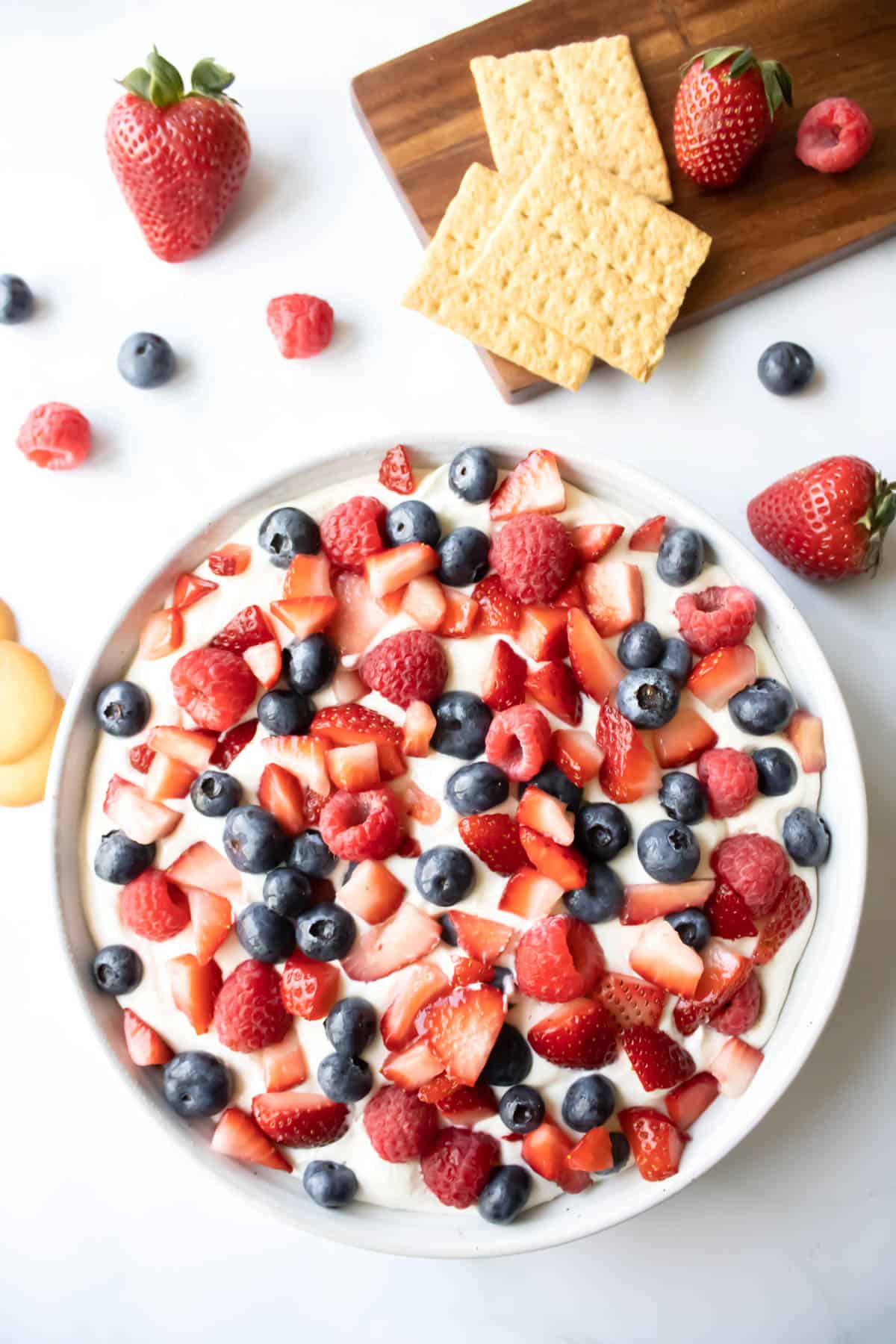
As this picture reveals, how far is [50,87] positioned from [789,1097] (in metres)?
2.62

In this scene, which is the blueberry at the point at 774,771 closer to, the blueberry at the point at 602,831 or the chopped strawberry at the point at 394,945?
the blueberry at the point at 602,831

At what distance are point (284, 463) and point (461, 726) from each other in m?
0.66

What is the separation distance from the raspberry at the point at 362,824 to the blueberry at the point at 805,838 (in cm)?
66

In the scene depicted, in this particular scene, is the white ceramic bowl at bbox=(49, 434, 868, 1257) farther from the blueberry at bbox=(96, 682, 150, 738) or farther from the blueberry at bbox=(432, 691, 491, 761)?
the blueberry at bbox=(432, 691, 491, 761)

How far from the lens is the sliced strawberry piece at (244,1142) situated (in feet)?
6.39

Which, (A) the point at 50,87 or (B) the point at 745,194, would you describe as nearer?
(B) the point at 745,194

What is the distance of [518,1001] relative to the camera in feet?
6.36

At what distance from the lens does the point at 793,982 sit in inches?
79.5

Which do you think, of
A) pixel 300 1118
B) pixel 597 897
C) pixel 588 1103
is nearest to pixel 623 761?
pixel 597 897

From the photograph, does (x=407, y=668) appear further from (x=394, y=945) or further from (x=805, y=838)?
(x=805, y=838)

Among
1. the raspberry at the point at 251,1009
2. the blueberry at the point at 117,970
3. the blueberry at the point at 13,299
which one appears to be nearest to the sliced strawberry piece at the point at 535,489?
the raspberry at the point at 251,1009

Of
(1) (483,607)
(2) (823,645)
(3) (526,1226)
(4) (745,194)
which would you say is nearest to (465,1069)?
(3) (526,1226)

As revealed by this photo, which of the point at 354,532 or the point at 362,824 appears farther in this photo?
the point at 354,532

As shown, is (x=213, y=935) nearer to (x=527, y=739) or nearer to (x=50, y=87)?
(x=527, y=739)
